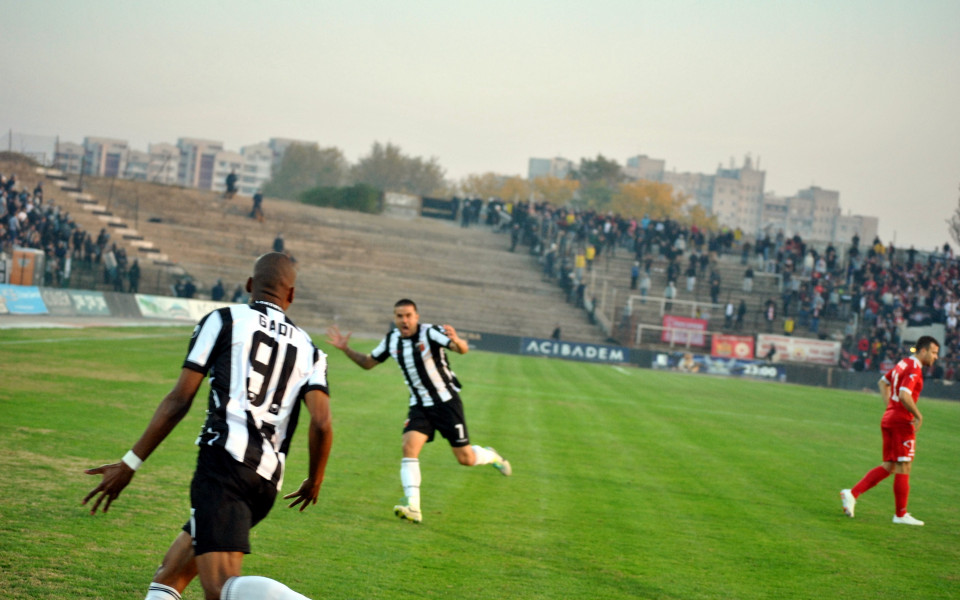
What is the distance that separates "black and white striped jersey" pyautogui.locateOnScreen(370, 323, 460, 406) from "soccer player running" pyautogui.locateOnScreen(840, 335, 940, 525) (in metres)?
6.05

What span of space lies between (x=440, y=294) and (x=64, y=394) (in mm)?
40759

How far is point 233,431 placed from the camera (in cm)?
→ 461

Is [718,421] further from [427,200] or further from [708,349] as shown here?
[427,200]

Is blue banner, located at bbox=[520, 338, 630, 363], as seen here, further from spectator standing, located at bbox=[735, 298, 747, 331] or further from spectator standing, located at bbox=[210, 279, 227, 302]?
spectator standing, located at bbox=[210, 279, 227, 302]

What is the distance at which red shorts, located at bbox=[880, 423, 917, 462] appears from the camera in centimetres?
1198

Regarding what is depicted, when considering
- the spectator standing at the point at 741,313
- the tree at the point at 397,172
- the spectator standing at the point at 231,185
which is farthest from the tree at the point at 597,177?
the spectator standing at the point at 741,313

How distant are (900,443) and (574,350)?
117 feet

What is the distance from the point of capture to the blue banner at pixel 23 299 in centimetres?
3403

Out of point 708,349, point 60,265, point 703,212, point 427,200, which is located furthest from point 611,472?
point 703,212

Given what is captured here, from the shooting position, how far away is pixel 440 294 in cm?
5656

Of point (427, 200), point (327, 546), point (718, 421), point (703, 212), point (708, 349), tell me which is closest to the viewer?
point (327, 546)

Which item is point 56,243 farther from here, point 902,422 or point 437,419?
point 902,422

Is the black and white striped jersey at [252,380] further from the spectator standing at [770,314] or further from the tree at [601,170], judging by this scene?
the tree at [601,170]

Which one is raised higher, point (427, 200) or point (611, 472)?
point (427, 200)
